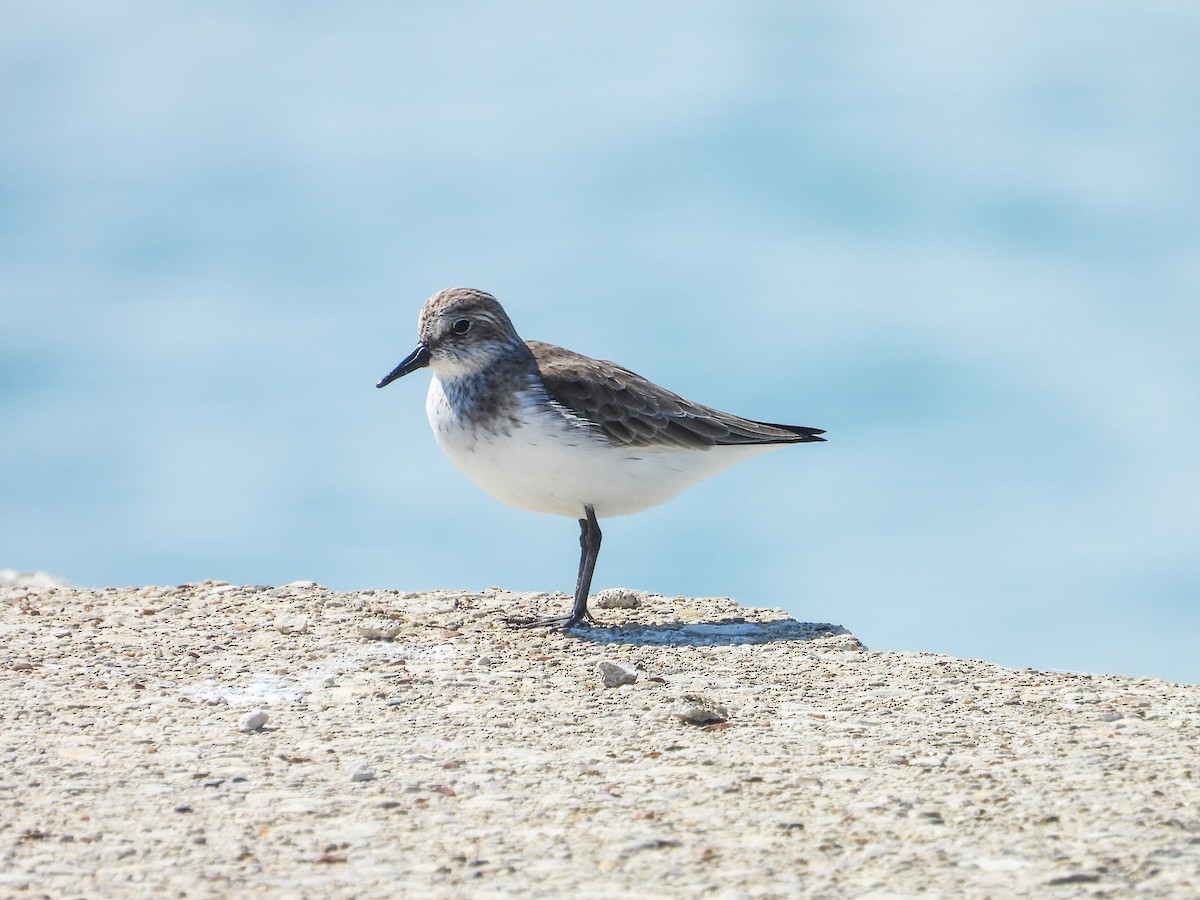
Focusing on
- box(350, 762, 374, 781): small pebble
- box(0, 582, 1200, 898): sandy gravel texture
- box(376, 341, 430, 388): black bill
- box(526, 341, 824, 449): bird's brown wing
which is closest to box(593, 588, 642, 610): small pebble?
box(0, 582, 1200, 898): sandy gravel texture

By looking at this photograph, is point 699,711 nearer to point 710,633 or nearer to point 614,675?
point 614,675

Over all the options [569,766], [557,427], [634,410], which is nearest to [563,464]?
[557,427]

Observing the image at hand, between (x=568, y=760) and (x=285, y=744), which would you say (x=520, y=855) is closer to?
(x=568, y=760)

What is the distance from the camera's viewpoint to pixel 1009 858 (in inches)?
208

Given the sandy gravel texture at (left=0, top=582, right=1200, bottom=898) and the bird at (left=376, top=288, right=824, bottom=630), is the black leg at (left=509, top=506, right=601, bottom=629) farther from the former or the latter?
the sandy gravel texture at (left=0, top=582, right=1200, bottom=898)

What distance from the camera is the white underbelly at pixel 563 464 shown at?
9.45m

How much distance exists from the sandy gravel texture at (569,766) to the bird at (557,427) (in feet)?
3.12

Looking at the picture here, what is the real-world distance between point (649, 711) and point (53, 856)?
311 centimetres

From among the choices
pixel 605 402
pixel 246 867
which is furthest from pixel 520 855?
pixel 605 402

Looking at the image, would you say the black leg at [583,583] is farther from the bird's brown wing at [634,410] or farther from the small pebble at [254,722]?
the small pebble at [254,722]

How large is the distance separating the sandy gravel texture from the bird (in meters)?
0.95

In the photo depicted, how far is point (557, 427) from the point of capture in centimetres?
944

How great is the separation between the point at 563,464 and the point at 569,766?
3.32m

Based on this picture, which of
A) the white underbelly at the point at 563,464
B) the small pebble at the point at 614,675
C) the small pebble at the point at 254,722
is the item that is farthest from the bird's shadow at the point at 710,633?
the small pebble at the point at 254,722
